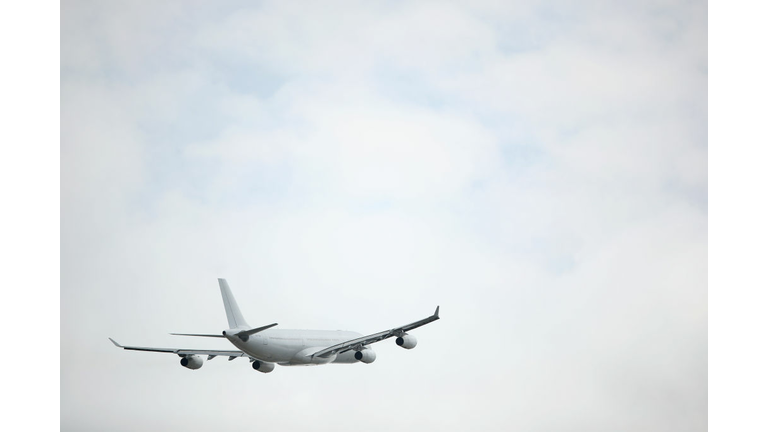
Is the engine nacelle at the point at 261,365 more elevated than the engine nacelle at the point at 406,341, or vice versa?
the engine nacelle at the point at 406,341

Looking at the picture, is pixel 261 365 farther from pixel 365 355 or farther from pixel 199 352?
pixel 365 355

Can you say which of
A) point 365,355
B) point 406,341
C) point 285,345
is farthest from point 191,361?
point 406,341

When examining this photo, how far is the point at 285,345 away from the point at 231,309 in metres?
4.62

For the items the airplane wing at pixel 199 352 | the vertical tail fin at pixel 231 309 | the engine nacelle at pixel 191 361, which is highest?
the vertical tail fin at pixel 231 309

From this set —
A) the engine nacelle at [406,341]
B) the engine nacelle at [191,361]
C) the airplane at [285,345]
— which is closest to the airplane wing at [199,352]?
the airplane at [285,345]

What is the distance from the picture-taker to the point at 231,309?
213 ft

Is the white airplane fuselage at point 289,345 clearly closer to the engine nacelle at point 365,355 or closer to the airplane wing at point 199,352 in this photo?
the engine nacelle at point 365,355

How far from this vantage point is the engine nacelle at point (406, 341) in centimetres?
6328

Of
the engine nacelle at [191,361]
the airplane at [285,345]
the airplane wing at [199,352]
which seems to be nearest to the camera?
the airplane at [285,345]

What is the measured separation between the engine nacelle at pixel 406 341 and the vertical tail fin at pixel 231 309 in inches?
427

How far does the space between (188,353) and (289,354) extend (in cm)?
842

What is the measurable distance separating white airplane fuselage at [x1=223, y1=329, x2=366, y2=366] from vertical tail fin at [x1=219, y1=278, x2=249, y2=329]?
203 cm
